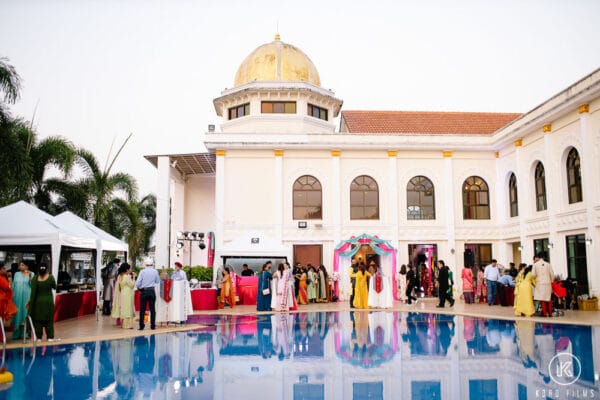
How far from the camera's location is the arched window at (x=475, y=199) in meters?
24.1

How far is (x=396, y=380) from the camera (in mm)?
6746

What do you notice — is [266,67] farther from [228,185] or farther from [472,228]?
[472,228]

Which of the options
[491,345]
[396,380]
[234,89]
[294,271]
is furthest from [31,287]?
[234,89]

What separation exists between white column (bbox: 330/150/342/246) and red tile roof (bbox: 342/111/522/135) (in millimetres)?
4273

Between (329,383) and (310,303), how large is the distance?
14.5 meters

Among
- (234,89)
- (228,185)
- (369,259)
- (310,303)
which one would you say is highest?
(234,89)

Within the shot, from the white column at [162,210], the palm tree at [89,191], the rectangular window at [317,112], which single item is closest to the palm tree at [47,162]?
the palm tree at [89,191]

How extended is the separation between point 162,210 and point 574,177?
53.3 feet

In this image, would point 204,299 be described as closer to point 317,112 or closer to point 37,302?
point 37,302

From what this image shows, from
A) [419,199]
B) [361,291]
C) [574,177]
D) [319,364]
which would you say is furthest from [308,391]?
[419,199]

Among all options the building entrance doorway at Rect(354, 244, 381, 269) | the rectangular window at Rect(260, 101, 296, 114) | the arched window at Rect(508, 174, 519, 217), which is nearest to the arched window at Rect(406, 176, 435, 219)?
the building entrance doorway at Rect(354, 244, 381, 269)

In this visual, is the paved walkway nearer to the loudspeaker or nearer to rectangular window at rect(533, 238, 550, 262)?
rectangular window at rect(533, 238, 550, 262)

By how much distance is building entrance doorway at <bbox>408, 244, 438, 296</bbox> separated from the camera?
22.9 m

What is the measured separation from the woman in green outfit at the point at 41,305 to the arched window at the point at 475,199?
17.7 metres
